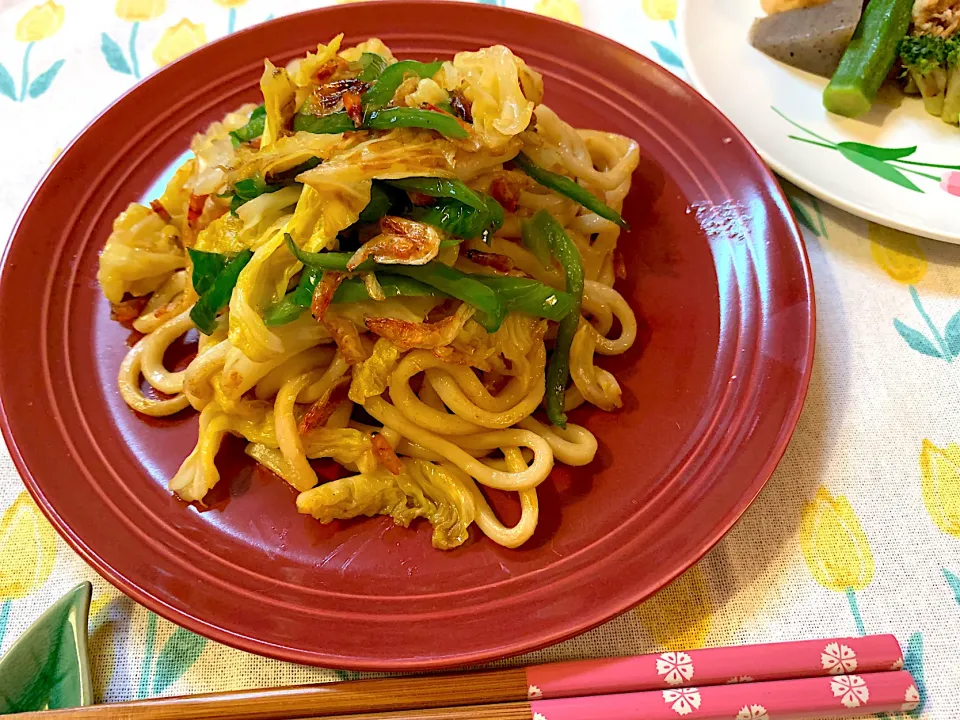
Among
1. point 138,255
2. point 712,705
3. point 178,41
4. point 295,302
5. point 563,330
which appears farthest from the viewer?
point 178,41

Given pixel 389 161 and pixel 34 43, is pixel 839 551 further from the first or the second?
pixel 34 43

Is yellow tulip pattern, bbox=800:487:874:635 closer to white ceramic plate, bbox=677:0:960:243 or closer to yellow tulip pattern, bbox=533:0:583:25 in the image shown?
white ceramic plate, bbox=677:0:960:243

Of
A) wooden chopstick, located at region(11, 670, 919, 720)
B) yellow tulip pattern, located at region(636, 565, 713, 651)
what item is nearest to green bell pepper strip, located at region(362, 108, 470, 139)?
yellow tulip pattern, located at region(636, 565, 713, 651)

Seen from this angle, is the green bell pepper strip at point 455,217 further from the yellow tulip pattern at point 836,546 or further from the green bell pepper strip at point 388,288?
the yellow tulip pattern at point 836,546

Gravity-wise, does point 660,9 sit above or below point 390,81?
below

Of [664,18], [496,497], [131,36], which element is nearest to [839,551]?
[496,497]

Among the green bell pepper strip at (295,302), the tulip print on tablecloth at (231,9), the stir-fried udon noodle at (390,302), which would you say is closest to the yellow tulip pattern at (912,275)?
the stir-fried udon noodle at (390,302)

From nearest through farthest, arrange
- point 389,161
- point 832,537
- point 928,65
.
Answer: point 389,161, point 832,537, point 928,65
